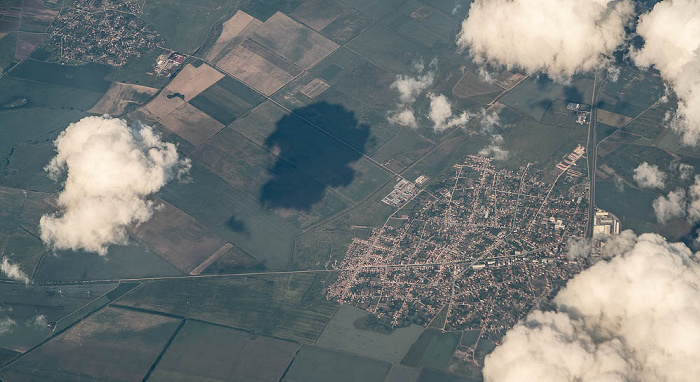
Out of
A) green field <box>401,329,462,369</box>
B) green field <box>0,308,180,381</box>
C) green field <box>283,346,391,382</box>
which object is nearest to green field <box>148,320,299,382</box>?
green field <box>283,346,391,382</box>

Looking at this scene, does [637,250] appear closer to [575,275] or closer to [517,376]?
[575,275]

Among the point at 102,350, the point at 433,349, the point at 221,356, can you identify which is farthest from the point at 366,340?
the point at 102,350

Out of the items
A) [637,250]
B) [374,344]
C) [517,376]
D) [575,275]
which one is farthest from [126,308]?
[637,250]

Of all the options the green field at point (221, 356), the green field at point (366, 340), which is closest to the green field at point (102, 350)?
the green field at point (221, 356)

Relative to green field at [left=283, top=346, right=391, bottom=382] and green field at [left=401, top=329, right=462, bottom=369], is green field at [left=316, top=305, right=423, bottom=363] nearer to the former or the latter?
green field at [left=401, top=329, right=462, bottom=369]

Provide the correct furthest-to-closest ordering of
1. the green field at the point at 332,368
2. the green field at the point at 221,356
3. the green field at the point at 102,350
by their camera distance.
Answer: the green field at the point at 102,350 < the green field at the point at 221,356 < the green field at the point at 332,368

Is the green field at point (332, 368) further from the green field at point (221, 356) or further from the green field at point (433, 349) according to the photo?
the green field at point (433, 349)
